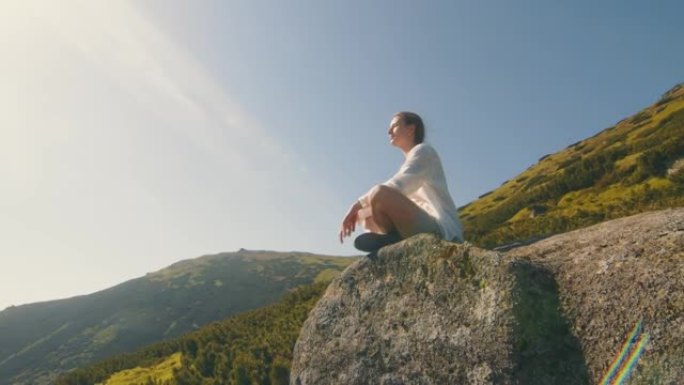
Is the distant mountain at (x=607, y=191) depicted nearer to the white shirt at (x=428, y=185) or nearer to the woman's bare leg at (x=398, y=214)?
the white shirt at (x=428, y=185)

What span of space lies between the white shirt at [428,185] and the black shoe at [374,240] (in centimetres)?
46

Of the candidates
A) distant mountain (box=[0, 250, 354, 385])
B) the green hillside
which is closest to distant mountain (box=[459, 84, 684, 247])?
the green hillside

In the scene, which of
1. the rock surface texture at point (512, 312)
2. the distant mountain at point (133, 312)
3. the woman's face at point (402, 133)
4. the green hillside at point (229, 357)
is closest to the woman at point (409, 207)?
the rock surface texture at point (512, 312)

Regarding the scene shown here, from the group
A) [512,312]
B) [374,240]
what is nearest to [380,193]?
[374,240]

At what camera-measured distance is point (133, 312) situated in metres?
104

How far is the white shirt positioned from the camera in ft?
23.0

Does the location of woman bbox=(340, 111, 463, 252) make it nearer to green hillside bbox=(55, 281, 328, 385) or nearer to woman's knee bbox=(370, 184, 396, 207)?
woman's knee bbox=(370, 184, 396, 207)

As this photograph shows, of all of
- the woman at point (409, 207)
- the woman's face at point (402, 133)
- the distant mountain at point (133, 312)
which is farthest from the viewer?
the distant mountain at point (133, 312)

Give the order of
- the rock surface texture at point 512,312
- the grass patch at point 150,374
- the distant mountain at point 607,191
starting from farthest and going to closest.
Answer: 1. the distant mountain at point 607,191
2. the grass patch at point 150,374
3. the rock surface texture at point 512,312

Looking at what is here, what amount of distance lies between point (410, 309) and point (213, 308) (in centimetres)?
10523

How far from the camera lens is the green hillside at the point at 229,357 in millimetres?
17641

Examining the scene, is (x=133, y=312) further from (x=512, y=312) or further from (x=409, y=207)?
(x=512, y=312)

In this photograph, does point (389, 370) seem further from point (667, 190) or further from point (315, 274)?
point (315, 274)

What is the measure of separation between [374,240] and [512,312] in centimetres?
234
